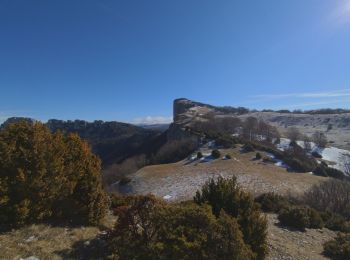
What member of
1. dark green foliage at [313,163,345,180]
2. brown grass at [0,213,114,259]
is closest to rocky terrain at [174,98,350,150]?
dark green foliage at [313,163,345,180]

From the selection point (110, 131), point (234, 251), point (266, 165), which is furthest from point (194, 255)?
point (110, 131)

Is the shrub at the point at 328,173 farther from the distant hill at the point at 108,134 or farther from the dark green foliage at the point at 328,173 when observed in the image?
the distant hill at the point at 108,134

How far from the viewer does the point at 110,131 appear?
552 feet

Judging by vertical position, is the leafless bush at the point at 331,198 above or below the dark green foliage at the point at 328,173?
above

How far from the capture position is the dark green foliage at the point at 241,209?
8367mm

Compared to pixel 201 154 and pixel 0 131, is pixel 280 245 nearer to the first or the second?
pixel 0 131

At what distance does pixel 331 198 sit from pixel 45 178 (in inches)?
799

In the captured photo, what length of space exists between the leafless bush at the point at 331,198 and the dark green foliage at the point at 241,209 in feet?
49.2

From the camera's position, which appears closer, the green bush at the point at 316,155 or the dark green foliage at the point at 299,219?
the dark green foliage at the point at 299,219

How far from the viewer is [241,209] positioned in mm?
8727

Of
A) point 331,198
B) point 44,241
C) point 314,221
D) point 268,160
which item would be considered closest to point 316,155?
point 268,160

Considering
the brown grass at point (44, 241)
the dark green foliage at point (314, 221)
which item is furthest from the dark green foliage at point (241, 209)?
the dark green foliage at point (314, 221)

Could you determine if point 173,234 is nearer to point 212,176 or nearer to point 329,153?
point 212,176

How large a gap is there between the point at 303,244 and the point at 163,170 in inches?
1095
